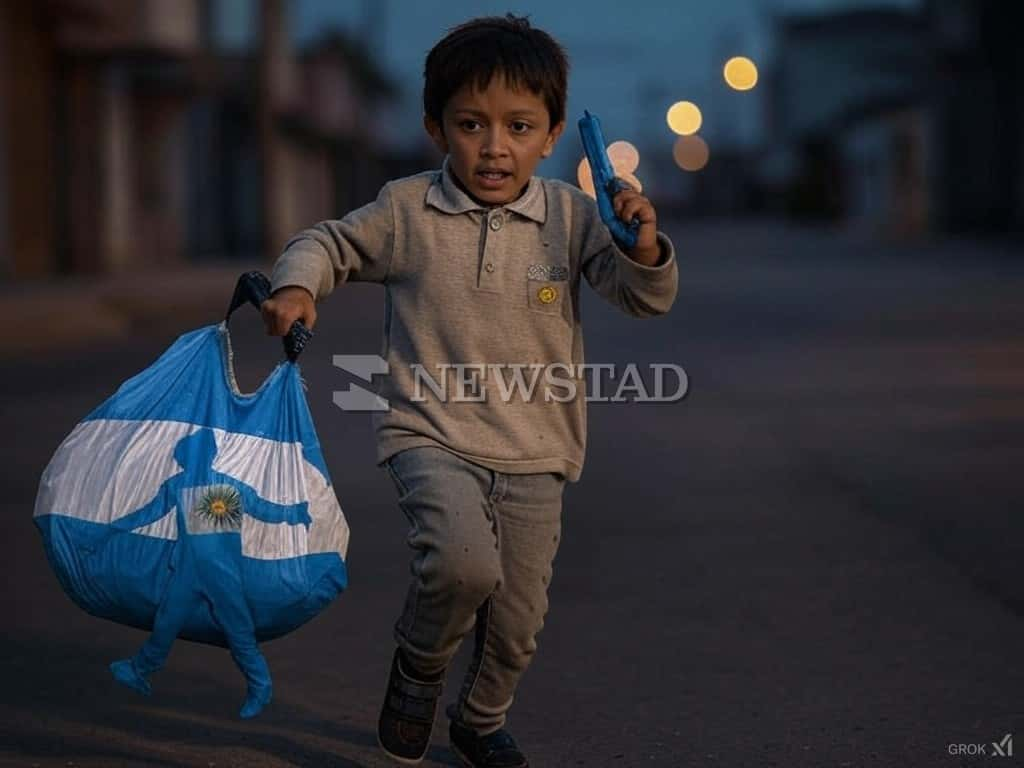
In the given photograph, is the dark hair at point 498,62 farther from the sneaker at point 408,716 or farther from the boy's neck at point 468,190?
the sneaker at point 408,716

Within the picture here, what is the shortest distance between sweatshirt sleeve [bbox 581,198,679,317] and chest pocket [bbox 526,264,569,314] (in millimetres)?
73

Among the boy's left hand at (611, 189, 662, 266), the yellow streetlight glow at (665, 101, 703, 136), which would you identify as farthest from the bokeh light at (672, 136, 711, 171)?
the boy's left hand at (611, 189, 662, 266)

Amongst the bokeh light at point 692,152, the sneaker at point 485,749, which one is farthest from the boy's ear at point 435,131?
the bokeh light at point 692,152

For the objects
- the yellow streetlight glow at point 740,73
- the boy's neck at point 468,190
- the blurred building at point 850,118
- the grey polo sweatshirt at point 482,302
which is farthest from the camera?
the blurred building at point 850,118

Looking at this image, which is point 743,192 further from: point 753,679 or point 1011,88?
point 753,679

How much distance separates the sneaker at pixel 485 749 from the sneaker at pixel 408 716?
5.2 inches

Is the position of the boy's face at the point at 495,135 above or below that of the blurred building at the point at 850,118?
above

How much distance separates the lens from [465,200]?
12.9 ft

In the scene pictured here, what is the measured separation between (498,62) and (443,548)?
100 centimetres

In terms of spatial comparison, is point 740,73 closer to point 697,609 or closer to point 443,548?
point 697,609

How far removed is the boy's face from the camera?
3789 mm

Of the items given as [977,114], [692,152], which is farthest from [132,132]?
[692,152]

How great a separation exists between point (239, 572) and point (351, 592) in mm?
2334

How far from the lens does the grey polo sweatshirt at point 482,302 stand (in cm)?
383
